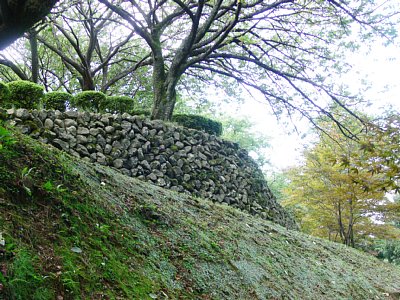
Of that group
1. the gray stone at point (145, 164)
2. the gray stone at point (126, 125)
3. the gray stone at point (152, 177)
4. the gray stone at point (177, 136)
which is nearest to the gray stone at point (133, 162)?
the gray stone at point (145, 164)

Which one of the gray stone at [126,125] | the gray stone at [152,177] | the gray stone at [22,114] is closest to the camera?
the gray stone at [22,114]

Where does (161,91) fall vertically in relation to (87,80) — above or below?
below

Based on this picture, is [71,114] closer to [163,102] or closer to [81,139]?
[81,139]

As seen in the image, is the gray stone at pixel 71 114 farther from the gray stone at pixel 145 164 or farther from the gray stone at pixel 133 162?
the gray stone at pixel 145 164

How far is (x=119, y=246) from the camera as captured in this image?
2.85 meters

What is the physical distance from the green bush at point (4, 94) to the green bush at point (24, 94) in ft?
0.43

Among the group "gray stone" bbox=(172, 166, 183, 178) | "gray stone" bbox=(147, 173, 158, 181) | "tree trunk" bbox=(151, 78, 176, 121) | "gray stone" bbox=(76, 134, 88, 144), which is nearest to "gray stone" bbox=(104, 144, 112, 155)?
"gray stone" bbox=(76, 134, 88, 144)

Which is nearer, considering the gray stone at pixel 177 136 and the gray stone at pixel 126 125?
the gray stone at pixel 126 125

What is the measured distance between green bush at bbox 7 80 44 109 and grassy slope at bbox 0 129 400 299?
3309mm

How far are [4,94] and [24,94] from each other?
16.2 inches

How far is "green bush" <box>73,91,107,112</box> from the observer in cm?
767

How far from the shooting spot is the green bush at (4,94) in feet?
20.8

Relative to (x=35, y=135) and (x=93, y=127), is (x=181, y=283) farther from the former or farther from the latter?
(x=93, y=127)

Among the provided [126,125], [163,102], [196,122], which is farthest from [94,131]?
[196,122]
